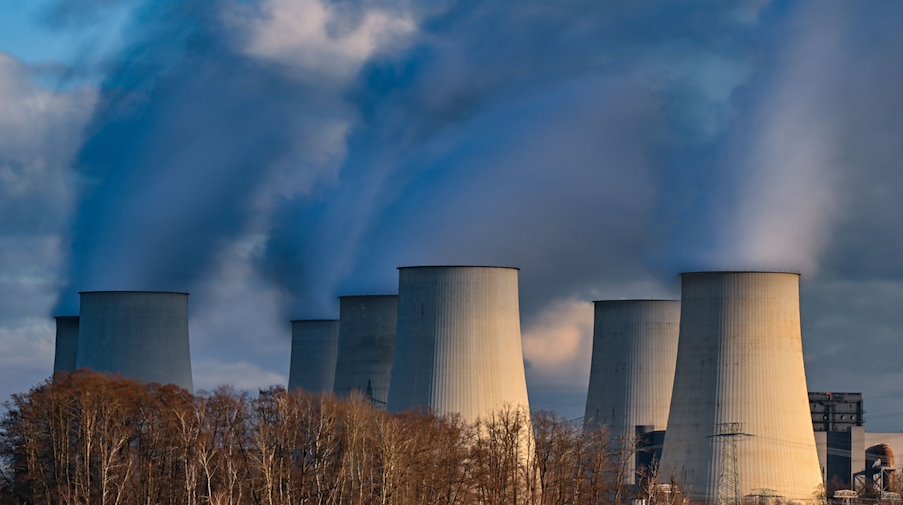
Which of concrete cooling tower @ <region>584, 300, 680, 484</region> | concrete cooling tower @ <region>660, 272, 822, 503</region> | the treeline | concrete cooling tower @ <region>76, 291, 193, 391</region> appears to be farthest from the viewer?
concrete cooling tower @ <region>584, 300, 680, 484</region>

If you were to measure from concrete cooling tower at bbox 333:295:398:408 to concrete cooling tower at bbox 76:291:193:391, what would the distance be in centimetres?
324

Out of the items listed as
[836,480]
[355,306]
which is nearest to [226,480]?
[355,306]

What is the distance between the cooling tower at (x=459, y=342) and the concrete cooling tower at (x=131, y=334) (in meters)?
4.51

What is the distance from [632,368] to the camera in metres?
31.2

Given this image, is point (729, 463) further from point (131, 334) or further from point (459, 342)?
point (131, 334)

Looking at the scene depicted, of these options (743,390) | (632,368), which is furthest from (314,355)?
(743,390)

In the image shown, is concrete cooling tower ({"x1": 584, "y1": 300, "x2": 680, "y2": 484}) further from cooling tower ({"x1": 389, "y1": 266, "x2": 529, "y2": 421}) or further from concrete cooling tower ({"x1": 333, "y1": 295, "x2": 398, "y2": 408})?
cooling tower ({"x1": 389, "y1": 266, "x2": 529, "y2": 421})

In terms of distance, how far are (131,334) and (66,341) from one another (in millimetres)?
5302

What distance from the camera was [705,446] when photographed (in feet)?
81.9

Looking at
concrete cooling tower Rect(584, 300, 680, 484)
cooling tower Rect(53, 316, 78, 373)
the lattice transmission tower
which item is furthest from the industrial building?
cooling tower Rect(53, 316, 78, 373)

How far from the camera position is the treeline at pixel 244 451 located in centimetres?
2148

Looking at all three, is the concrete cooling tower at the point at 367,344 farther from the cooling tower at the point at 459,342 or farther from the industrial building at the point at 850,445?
the industrial building at the point at 850,445

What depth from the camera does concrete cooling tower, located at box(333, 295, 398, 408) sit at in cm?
2906

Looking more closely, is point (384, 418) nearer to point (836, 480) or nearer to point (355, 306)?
point (355, 306)
